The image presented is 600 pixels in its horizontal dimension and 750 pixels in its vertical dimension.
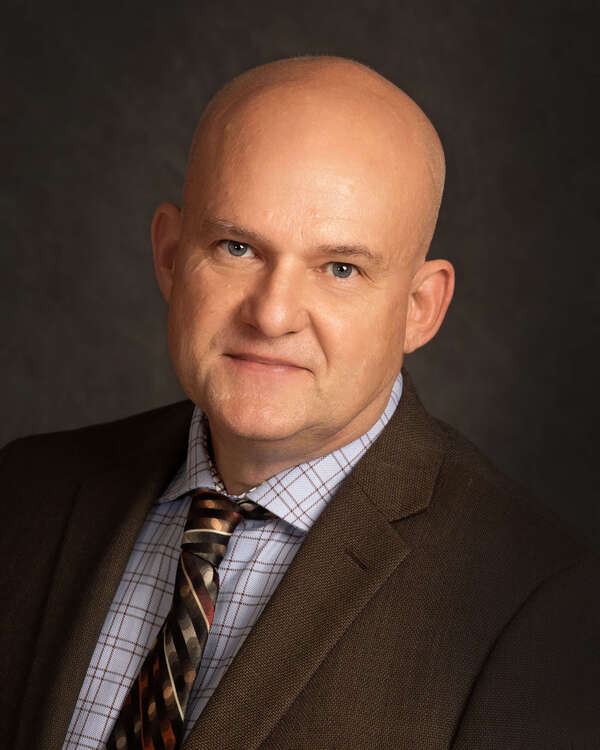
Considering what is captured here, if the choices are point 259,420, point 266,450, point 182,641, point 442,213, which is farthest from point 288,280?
point 442,213

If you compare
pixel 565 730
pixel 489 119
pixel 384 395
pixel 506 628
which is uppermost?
pixel 489 119

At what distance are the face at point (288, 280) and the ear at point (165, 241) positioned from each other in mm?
209

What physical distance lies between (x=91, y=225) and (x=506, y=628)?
107 inches

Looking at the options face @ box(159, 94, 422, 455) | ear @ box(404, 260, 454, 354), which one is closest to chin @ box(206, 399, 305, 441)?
face @ box(159, 94, 422, 455)

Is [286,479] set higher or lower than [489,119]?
lower

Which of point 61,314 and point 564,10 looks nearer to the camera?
point 564,10

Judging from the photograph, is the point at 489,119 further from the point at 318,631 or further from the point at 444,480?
the point at 318,631

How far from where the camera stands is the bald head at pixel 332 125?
243 centimetres

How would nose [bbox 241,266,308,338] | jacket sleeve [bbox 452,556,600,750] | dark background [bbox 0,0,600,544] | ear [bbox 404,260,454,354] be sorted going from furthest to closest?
dark background [bbox 0,0,600,544] < ear [bbox 404,260,454,354] < nose [bbox 241,266,308,338] < jacket sleeve [bbox 452,556,600,750]

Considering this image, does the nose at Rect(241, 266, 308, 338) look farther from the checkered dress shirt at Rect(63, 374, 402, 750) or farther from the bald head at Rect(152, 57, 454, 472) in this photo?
the checkered dress shirt at Rect(63, 374, 402, 750)

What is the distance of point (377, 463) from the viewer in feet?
8.73

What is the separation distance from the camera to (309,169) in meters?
2.39

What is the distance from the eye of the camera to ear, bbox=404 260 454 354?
2.73 m

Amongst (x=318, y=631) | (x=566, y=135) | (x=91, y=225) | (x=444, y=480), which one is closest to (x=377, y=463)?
(x=444, y=480)
